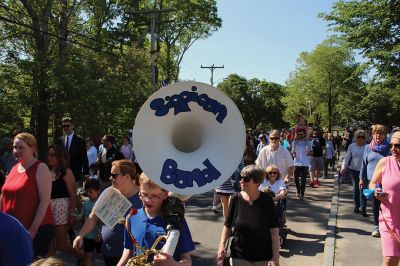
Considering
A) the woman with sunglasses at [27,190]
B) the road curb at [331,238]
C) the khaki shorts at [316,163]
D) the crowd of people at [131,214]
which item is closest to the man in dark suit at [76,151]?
the crowd of people at [131,214]

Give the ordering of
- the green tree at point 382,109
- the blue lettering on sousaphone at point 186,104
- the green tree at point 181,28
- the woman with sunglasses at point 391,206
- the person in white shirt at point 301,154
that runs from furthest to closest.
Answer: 1. the green tree at point 382,109
2. the green tree at point 181,28
3. the person in white shirt at point 301,154
4. the woman with sunglasses at point 391,206
5. the blue lettering on sousaphone at point 186,104

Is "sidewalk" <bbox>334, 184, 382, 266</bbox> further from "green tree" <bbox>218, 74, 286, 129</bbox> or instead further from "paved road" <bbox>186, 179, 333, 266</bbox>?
"green tree" <bbox>218, 74, 286, 129</bbox>

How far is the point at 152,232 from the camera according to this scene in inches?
96.5

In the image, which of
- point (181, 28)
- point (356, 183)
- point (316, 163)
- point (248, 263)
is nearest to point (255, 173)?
point (248, 263)

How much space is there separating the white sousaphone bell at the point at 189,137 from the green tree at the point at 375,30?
14.5 meters

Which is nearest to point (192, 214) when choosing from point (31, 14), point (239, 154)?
point (239, 154)

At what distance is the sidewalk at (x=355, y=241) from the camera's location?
578 cm

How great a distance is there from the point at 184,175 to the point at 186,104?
404mm

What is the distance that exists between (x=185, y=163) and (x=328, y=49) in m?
44.3

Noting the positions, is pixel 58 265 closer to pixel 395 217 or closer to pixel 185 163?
pixel 185 163

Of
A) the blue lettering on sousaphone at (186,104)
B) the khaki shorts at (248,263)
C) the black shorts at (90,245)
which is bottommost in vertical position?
the black shorts at (90,245)

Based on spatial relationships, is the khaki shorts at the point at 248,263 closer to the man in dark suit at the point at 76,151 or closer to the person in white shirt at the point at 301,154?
Result: the man in dark suit at the point at 76,151

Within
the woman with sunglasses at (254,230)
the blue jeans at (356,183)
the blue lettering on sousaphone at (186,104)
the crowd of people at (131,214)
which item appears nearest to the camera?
the blue lettering on sousaphone at (186,104)

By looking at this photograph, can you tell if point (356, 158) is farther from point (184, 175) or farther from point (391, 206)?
point (184, 175)
